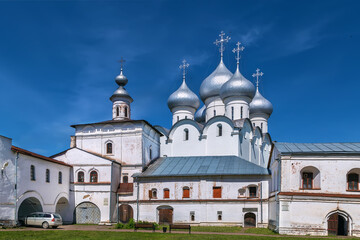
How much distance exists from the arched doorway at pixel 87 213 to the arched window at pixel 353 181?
1632 centimetres

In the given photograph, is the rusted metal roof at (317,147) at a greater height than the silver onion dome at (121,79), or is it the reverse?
the silver onion dome at (121,79)

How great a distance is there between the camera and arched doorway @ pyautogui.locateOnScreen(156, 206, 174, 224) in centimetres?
2522

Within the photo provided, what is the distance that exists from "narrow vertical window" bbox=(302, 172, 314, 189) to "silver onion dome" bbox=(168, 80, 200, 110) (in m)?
19.9

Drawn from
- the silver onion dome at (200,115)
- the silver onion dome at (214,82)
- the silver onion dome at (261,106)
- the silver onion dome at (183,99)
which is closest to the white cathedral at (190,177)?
the silver onion dome at (214,82)

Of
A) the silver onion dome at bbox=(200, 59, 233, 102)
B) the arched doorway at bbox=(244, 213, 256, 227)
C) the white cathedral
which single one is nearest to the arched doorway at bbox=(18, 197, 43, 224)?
the white cathedral

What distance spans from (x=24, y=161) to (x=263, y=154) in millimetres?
23171

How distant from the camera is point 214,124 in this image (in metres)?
31.1

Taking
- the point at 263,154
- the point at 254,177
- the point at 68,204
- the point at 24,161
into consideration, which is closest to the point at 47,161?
the point at 24,161

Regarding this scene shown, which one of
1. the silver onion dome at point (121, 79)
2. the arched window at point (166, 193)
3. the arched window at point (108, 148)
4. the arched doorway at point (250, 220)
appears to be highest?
the silver onion dome at point (121, 79)

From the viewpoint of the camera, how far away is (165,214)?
25.4 meters

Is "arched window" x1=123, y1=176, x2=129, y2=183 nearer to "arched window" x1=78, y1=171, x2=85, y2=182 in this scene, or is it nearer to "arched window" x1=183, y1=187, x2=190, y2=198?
"arched window" x1=78, y1=171, x2=85, y2=182

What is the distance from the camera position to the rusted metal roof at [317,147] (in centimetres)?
1952

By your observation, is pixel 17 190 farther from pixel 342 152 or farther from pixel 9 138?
pixel 342 152

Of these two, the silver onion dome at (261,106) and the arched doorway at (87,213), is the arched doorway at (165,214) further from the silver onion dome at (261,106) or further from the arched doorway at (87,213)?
the silver onion dome at (261,106)
